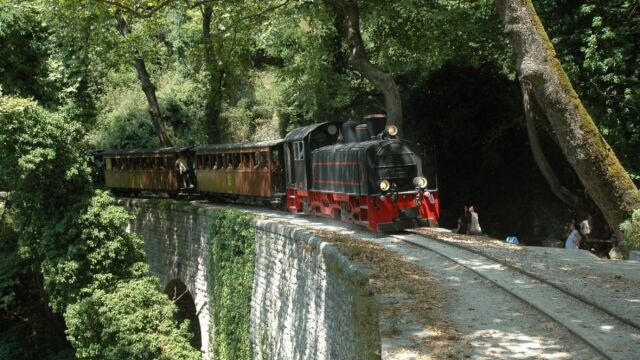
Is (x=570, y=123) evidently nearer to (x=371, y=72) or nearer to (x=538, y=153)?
(x=538, y=153)

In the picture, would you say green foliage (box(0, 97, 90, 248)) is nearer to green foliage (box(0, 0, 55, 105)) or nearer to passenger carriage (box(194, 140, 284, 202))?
green foliage (box(0, 0, 55, 105))

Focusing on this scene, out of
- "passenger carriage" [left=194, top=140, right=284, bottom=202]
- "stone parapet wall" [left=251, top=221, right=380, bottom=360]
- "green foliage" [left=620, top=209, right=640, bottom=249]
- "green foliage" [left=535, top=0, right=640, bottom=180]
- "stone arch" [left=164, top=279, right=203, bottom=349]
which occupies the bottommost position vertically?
"stone arch" [left=164, top=279, right=203, bottom=349]

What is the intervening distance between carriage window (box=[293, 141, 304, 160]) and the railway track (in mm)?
6672

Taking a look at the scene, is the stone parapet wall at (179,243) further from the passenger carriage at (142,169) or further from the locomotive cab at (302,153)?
the locomotive cab at (302,153)

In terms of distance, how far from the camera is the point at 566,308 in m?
8.12

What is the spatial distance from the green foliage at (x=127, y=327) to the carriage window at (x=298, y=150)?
16.3ft

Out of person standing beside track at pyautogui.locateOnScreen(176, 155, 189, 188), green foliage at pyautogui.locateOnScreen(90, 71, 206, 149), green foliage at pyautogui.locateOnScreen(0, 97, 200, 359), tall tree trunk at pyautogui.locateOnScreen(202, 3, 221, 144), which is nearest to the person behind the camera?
green foliage at pyautogui.locateOnScreen(0, 97, 200, 359)

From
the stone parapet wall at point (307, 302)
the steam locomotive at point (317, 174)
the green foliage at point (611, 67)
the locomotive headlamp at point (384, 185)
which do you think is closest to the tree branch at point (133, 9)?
the steam locomotive at point (317, 174)

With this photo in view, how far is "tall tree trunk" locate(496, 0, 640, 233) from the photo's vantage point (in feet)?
39.1

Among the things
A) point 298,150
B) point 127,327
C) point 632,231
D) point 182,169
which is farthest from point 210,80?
point 632,231

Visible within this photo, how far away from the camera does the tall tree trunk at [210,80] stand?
23.4m

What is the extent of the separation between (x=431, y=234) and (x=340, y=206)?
2.70 metres

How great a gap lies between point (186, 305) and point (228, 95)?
9550 mm

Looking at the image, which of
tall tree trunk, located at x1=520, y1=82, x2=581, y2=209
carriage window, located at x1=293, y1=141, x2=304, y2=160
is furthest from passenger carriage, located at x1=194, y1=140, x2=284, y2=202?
tall tree trunk, located at x1=520, y1=82, x2=581, y2=209
